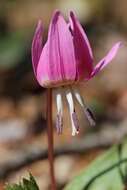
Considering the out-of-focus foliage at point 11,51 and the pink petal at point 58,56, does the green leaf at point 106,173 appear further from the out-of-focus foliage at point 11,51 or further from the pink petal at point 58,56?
the out-of-focus foliage at point 11,51

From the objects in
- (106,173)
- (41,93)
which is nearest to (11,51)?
(41,93)

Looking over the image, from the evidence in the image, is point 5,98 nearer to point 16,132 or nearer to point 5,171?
point 16,132

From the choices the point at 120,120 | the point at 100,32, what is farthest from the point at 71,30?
the point at 100,32

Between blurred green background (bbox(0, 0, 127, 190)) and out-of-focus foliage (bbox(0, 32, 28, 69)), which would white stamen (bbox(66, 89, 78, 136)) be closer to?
blurred green background (bbox(0, 0, 127, 190))

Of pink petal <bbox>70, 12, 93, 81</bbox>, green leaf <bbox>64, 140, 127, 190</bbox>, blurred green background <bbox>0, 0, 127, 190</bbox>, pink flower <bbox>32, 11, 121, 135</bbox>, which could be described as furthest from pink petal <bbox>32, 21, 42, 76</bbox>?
blurred green background <bbox>0, 0, 127, 190</bbox>

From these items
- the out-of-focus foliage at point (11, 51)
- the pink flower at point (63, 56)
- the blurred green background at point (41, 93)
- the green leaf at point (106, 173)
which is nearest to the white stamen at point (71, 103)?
the pink flower at point (63, 56)
